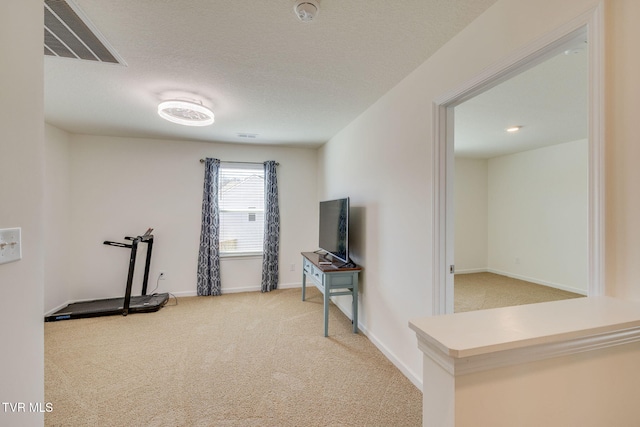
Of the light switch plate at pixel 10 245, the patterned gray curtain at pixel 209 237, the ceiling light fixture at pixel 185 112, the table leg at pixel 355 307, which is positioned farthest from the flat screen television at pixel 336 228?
the light switch plate at pixel 10 245

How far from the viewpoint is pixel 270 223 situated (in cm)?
467

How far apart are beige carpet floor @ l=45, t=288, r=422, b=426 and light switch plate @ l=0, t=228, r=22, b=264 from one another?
1.46m

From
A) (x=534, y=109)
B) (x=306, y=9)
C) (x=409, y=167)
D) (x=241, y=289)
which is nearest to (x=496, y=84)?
(x=409, y=167)

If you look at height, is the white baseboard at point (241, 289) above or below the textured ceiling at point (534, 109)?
below

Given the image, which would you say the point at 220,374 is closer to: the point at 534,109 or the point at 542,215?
the point at 534,109

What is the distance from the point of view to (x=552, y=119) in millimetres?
3496

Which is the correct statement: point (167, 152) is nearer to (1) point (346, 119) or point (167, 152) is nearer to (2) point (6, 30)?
(1) point (346, 119)

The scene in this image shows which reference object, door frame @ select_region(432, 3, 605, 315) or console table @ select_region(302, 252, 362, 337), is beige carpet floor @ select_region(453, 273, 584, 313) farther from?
door frame @ select_region(432, 3, 605, 315)

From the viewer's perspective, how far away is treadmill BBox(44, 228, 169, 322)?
3.48m

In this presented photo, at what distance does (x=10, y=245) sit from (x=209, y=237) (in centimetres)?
356

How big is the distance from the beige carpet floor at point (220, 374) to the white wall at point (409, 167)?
0.39 metres

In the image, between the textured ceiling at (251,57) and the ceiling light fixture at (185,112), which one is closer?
the textured ceiling at (251,57)

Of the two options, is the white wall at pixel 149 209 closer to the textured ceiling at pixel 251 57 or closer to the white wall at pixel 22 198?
the textured ceiling at pixel 251 57

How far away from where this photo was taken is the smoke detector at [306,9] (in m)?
Result: 1.45
